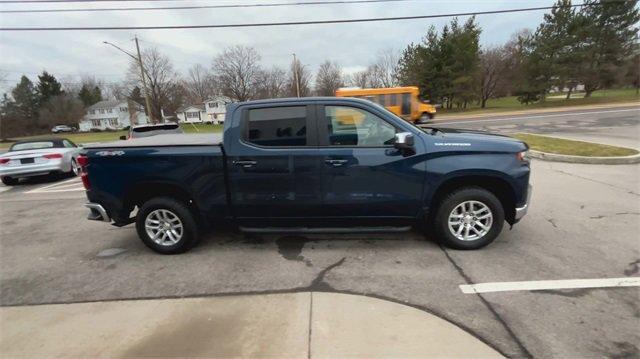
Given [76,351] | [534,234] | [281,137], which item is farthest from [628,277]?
[76,351]

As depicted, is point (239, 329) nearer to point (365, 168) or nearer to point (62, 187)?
point (365, 168)

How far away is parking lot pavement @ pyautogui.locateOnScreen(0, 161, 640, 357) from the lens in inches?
116

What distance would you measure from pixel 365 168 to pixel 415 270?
48.5 inches

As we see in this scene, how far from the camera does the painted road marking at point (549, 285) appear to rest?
3467 mm

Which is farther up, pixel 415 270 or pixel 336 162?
pixel 336 162

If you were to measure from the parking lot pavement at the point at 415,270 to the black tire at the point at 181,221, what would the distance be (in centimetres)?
13

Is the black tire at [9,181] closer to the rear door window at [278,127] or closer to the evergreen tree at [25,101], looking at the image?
→ the rear door window at [278,127]

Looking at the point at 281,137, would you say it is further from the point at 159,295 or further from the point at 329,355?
the point at 329,355

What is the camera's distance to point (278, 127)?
427 centimetres

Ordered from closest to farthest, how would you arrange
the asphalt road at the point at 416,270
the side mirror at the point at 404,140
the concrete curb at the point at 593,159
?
the asphalt road at the point at 416,270
the side mirror at the point at 404,140
the concrete curb at the point at 593,159

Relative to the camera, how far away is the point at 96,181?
450 centimetres

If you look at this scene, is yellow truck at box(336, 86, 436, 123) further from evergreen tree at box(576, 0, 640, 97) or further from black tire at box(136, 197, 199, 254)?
evergreen tree at box(576, 0, 640, 97)

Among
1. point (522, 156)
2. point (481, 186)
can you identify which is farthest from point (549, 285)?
point (522, 156)

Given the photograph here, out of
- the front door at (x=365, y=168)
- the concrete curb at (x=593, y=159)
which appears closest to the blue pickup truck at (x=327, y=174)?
the front door at (x=365, y=168)
